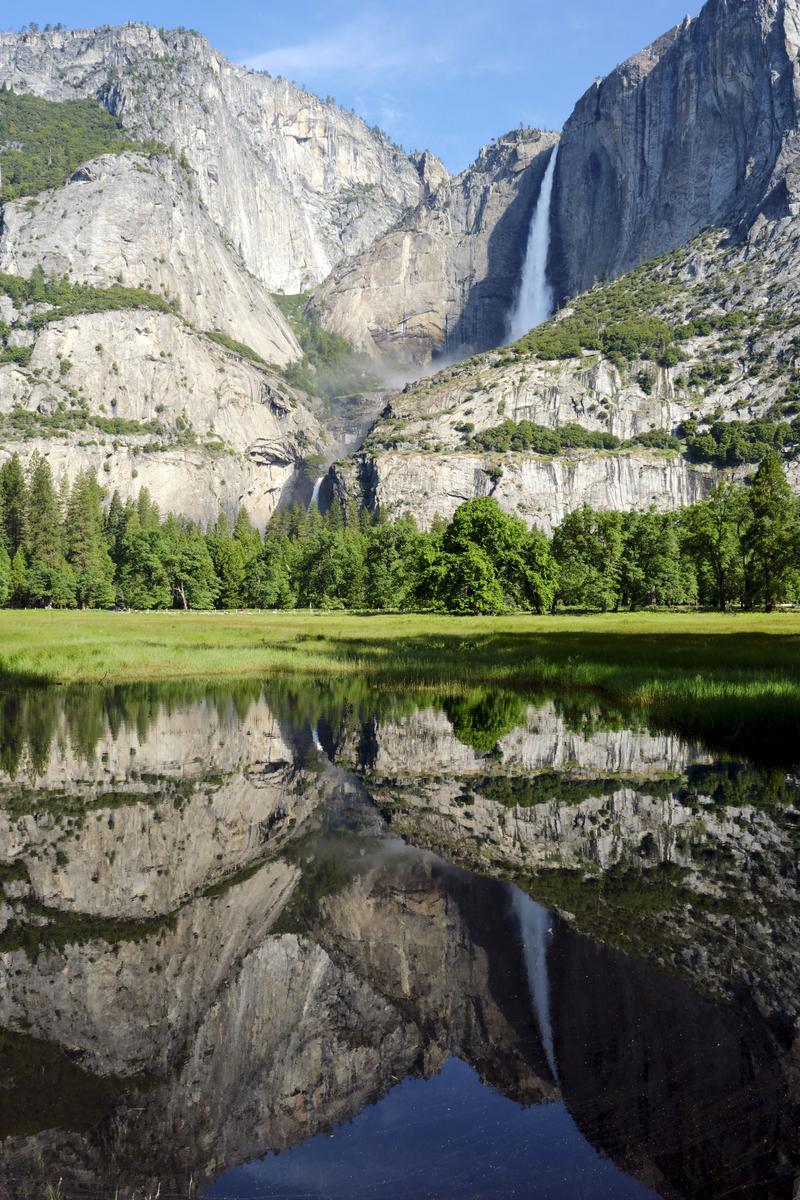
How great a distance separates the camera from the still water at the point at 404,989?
5875 mm

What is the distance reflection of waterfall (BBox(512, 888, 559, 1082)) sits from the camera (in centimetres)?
748

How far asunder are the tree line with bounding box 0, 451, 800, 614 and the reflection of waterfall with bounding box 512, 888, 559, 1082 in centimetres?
6455

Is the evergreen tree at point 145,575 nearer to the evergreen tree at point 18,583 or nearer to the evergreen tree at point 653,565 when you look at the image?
the evergreen tree at point 18,583

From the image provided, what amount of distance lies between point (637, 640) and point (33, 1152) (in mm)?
43311

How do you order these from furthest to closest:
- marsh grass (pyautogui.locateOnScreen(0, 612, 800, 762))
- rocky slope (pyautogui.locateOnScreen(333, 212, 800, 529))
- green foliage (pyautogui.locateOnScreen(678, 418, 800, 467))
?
rocky slope (pyautogui.locateOnScreen(333, 212, 800, 529)), green foliage (pyautogui.locateOnScreen(678, 418, 800, 467)), marsh grass (pyautogui.locateOnScreen(0, 612, 800, 762))

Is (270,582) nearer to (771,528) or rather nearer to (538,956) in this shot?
(771,528)

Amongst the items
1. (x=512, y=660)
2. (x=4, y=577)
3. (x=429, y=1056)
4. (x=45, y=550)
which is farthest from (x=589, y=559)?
(x=429, y=1056)

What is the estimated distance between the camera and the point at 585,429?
647ft

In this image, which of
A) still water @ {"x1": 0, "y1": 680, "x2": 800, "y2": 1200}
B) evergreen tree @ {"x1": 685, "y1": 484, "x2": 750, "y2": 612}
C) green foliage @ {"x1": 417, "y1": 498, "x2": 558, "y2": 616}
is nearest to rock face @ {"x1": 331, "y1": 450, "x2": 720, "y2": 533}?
evergreen tree @ {"x1": 685, "y1": 484, "x2": 750, "y2": 612}

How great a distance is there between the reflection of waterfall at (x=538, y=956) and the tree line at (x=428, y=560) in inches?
2541

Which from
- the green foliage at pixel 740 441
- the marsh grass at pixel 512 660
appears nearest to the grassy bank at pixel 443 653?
the marsh grass at pixel 512 660

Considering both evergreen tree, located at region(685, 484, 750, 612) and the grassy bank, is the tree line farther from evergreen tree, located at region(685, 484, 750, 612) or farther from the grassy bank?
the grassy bank

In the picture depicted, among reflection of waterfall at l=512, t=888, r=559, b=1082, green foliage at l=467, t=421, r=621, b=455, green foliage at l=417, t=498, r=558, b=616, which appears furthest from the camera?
green foliage at l=467, t=421, r=621, b=455

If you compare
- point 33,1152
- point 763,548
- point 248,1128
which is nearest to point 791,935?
point 248,1128
